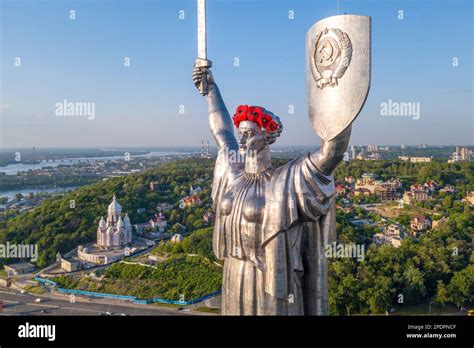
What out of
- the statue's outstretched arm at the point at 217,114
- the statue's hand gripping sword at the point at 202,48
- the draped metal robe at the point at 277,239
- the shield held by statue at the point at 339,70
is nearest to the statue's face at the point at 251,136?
the draped metal robe at the point at 277,239

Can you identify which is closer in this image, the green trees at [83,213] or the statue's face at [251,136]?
the statue's face at [251,136]

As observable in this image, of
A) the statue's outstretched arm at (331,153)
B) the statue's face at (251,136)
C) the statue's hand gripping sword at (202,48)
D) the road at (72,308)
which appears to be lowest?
the road at (72,308)

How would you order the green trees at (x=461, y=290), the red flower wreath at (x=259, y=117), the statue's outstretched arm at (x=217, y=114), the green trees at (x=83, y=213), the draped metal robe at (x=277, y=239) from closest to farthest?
the draped metal robe at (x=277, y=239), the red flower wreath at (x=259, y=117), the statue's outstretched arm at (x=217, y=114), the green trees at (x=461, y=290), the green trees at (x=83, y=213)

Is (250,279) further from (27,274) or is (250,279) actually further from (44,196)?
(44,196)

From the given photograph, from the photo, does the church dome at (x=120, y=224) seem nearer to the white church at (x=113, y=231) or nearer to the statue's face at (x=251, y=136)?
the white church at (x=113, y=231)

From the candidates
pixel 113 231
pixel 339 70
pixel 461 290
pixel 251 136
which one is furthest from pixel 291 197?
pixel 113 231

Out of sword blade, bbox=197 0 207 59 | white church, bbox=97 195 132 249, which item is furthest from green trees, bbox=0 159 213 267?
sword blade, bbox=197 0 207 59

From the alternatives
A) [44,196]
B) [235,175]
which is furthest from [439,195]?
[235,175]
